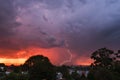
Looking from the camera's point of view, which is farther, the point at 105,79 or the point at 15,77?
the point at 15,77

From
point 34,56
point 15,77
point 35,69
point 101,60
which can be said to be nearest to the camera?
point 35,69

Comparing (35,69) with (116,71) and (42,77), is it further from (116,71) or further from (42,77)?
(116,71)

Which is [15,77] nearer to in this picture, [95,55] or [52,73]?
[52,73]

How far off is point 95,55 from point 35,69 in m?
33.0

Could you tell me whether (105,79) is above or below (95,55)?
below

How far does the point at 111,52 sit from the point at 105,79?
35265 millimetres

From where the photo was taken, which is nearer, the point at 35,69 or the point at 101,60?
the point at 35,69

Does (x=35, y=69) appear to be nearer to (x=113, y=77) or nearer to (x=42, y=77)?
(x=42, y=77)

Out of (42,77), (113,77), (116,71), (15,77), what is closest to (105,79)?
(113,77)

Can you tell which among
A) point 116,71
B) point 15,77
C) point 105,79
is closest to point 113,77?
point 105,79

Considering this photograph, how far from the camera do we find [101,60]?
383ft

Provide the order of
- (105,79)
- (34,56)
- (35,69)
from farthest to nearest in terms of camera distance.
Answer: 1. (34,56)
2. (35,69)
3. (105,79)

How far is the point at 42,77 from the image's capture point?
92250 millimetres

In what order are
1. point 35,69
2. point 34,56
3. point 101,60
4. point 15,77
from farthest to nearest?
point 101,60 < point 34,56 < point 15,77 < point 35,69
